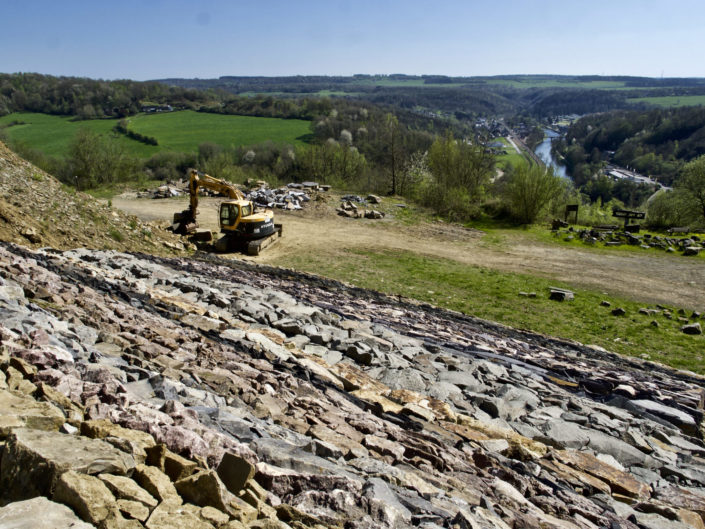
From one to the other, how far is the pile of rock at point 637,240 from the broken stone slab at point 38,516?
93.4 ft

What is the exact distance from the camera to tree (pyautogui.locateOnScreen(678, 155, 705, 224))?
101ft

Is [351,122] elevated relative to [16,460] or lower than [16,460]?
elevated

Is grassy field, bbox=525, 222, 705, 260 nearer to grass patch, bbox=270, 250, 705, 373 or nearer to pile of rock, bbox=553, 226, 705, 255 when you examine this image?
pile of rock, bbox=553, 226, 705, 255

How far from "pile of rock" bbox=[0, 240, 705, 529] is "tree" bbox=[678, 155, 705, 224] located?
2513 centimetres

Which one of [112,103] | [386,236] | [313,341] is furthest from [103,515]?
[112,103]

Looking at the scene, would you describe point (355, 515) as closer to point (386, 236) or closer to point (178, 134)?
point (386, 236)

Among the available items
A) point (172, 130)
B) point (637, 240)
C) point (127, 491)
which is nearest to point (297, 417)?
point (127, 491)

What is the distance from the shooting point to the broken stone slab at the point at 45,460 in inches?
117

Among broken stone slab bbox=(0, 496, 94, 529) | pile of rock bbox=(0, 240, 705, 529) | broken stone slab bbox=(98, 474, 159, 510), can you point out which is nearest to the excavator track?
pile of rock bbox=(0, 240, 705, 529)

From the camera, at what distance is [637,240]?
2627 cm

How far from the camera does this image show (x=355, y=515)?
146 inches

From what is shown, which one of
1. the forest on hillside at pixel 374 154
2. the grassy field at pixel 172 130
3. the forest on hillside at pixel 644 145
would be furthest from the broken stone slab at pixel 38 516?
the forest on hillside at pixel 644 145

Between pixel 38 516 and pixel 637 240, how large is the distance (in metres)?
29.7

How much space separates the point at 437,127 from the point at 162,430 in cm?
12526
